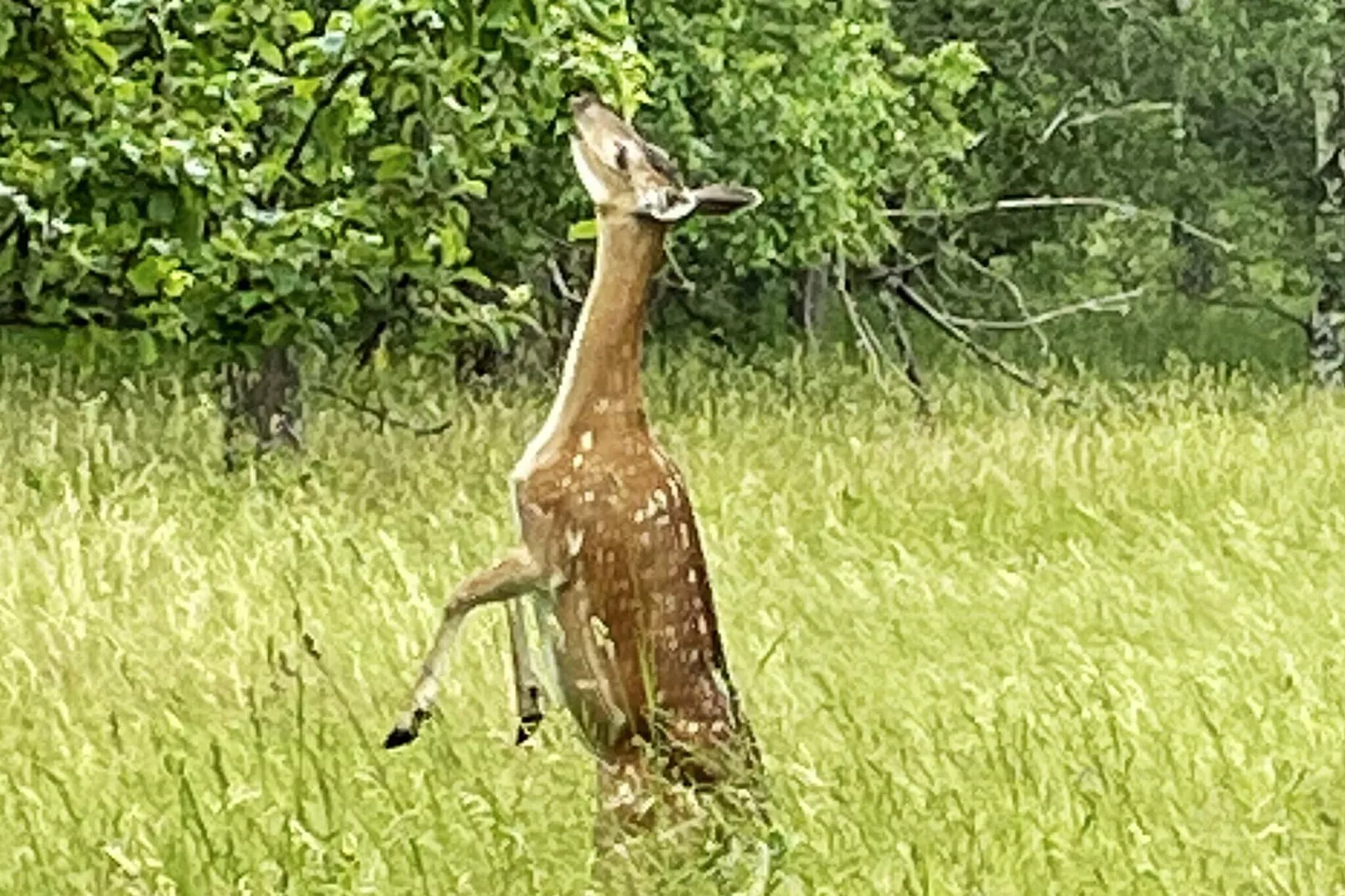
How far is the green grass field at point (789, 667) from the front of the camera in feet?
16.6

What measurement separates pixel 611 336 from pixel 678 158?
10.5m

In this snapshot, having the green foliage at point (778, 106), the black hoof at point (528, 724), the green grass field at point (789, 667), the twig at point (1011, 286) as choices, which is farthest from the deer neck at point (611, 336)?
the twig at point (1011, 286)

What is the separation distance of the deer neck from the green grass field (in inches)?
30.3

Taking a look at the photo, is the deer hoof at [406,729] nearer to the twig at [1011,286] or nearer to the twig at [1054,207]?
the twig at [1054,207]

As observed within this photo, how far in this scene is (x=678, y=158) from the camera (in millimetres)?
15250

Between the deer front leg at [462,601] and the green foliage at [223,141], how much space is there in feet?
7.06

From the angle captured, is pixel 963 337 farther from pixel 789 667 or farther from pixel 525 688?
pixel 525 688

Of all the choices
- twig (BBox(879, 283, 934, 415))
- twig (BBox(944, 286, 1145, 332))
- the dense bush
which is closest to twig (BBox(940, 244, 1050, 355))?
twig (BBox(944, 286, 1145, 332))

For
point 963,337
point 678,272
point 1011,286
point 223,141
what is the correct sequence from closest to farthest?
point 223,141, point 678,272, point 963,337, point 1011,286

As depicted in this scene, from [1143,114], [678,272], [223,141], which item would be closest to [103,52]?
[223,141]

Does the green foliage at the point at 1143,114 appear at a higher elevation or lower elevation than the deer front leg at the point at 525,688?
lower

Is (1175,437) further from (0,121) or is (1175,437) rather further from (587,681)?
(587,681)

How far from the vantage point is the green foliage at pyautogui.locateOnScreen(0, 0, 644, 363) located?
A: 6859 millimetres

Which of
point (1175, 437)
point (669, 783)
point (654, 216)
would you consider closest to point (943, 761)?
point (669, 783)
